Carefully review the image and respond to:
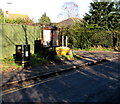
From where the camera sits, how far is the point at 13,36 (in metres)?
13.7

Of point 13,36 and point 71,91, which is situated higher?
point 13,36

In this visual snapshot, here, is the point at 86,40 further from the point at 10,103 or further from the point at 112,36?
the point at 10,103

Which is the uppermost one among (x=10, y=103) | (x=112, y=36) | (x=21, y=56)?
(x=112, y=36)

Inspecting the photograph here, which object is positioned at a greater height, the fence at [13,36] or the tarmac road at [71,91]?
the fence at [13,36]

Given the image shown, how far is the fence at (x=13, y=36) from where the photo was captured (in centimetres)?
1268

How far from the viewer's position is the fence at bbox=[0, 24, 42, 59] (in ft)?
41.6

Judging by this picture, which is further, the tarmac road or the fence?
the fence

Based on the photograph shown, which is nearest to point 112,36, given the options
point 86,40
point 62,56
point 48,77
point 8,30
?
point 86,40

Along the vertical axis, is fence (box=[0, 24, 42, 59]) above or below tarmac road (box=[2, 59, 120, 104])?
above

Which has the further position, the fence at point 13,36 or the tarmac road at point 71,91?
the fence at point 13,36

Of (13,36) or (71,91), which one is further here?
(13,36)

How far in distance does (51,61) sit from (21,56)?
106 inches

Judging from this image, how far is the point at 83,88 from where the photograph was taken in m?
7.02

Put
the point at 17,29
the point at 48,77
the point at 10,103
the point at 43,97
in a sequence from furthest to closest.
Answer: the point at 17,29, the point at 48,77, the point at 43,97, the point at 10,103
